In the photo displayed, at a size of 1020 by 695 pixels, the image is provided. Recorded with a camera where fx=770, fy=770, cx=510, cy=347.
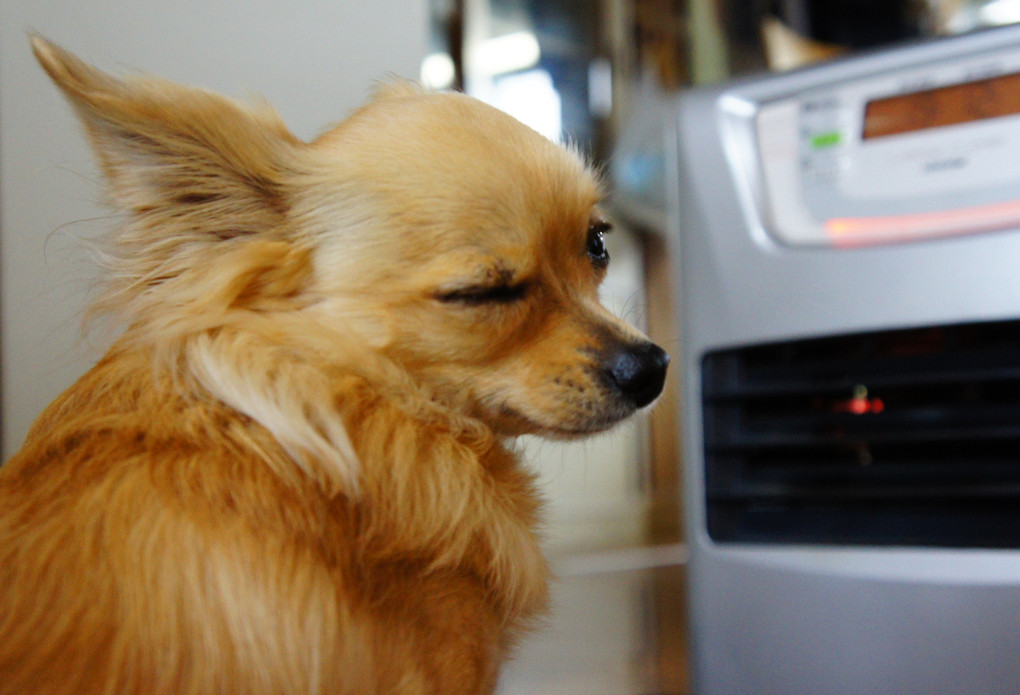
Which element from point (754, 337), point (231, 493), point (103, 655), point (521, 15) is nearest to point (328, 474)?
point (231, 493)

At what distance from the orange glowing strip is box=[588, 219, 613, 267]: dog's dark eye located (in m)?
0.22

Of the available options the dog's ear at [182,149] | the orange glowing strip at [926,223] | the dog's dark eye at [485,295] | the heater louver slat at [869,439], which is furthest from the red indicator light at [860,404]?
the dog's ear at [182,149]

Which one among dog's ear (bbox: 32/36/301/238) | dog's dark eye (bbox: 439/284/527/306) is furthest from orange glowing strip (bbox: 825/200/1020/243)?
dog's ear (bbox: 32/36/301/238)

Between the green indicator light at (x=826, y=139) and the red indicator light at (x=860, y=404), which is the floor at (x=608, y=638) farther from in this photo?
the green indicator light at (x=826, y=139)

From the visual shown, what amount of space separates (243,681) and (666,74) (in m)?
2.11

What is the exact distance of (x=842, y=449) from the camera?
2.57 feet

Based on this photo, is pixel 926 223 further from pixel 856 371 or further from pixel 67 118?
pixel 67 118

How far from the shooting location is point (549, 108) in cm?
202

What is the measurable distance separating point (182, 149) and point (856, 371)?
64 centimetres

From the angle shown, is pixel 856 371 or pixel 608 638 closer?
pixel 856 371

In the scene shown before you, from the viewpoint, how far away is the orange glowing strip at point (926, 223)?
687mm

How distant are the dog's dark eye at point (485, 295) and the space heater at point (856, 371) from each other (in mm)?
253

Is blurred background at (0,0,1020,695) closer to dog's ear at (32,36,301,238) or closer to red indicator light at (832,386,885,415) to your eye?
dog's ear at (32,36,301,238)

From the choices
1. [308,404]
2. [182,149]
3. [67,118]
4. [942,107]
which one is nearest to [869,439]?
[942,107]
